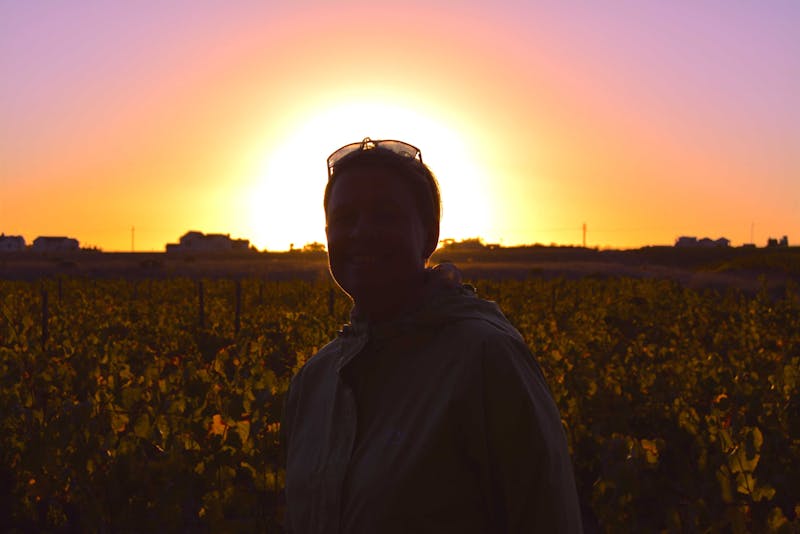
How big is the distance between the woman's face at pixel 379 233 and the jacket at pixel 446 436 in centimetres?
11

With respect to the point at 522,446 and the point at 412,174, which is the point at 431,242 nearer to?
the point at 412,174

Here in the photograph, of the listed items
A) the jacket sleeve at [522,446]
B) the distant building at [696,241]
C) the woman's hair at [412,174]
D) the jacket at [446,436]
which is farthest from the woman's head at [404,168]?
the distant building at [696,241]

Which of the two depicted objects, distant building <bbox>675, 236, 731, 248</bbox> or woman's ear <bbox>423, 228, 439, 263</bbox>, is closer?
woman's ear <bbox>423, 228, 439, 263</bbox>

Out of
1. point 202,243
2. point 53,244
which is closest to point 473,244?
point 202,243

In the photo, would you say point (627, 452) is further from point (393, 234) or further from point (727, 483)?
point (393, 234)

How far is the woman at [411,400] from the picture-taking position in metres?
1.52

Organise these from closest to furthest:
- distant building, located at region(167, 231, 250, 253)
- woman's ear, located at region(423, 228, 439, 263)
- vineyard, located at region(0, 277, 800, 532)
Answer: woman's ear, located at region(423, 228, 439, 263), vineyard, located at region(0, 277, 800, 532), distant building, located at region(167, 231, 250, 253)

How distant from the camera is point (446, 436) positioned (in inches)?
60.7

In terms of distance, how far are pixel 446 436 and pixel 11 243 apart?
123147mm

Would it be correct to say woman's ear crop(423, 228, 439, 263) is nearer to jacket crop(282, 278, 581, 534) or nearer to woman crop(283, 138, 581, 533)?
woman crop(283, 138, 581, 533)

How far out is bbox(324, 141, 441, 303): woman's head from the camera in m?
1.79

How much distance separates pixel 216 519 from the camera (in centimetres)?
406

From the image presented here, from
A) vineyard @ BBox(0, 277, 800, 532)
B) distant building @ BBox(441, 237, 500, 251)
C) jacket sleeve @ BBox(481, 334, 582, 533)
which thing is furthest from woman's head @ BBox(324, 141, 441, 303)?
distant building @ BBox(441, 237, 500, 251)

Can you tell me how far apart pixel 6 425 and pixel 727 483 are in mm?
4616
